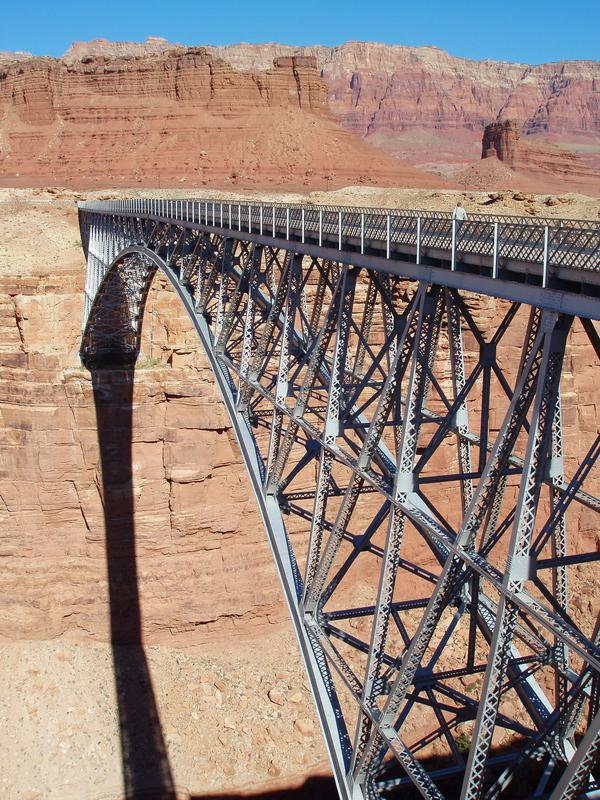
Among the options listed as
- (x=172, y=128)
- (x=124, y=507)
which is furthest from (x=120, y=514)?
(x=172, y=128)

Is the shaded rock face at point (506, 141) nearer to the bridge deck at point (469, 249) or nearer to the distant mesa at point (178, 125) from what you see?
the distant mesa at point (178, 125)

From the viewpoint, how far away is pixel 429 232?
1181 centimetres

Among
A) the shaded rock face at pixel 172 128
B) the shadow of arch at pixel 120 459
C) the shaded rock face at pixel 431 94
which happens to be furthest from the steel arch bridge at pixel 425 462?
the shaded rock face at pixel 431 94

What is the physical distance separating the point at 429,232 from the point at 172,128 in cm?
6460

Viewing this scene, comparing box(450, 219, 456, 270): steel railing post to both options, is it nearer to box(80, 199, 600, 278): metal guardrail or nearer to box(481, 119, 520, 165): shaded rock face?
box(80, 199, 600, 278): metal guardrail

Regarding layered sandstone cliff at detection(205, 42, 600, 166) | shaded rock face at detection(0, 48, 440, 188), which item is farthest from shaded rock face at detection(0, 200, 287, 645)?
layered sandstone cliff at detection(205, 42, 600, 166)

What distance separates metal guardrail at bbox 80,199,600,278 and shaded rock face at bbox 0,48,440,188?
50.9 meters

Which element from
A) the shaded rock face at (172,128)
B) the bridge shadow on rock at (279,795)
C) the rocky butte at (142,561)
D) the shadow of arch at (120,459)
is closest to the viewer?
the bridge shadow on rock at (279,795)

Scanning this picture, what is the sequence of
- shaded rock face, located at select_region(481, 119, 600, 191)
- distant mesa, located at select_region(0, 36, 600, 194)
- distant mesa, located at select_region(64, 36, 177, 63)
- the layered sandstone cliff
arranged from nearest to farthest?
distant mesa, located at select_region(0, 36, 600, 194)
shaded rock face, located at select_region(481, 119, 600, 191)
distant mesa, located at select_region(64, 36, 177, 63)
the layered sandstone cliff

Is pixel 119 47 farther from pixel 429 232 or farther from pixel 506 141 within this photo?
pixel 429 232

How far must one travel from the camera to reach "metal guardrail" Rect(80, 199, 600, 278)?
9016 millimetres

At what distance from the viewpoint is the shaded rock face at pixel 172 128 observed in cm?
6931

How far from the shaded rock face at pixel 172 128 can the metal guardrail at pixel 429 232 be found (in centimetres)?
5093

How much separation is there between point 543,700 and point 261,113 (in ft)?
226
